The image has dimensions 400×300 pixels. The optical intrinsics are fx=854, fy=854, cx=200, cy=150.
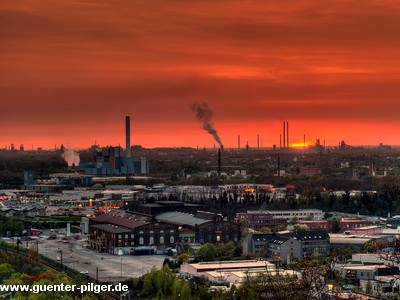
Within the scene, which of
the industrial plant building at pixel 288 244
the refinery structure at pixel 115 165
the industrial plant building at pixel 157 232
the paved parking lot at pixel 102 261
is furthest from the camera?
the refinery structure at pixel 115 165

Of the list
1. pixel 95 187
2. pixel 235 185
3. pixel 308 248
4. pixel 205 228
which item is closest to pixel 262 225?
pixel 205 228

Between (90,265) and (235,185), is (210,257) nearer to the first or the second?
(90,265)

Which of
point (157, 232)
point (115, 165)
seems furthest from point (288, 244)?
point (115, 165)

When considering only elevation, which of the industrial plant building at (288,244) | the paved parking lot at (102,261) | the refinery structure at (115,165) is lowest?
the paved parking lot at (102,261)

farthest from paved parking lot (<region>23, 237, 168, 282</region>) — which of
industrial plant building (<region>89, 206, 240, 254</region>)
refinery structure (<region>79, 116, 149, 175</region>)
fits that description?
refinery structure (<region>79, 116, 149, 175</region>)

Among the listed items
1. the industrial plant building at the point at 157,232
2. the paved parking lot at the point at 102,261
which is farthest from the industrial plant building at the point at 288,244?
the industrial plant building at the point at 157,232

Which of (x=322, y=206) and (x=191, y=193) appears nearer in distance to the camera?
(x=322, y=206)

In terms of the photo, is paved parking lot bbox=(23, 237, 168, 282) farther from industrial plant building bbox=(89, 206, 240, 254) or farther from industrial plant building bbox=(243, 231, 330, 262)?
industrial plant building bbox=(243, 231, 330, 262)

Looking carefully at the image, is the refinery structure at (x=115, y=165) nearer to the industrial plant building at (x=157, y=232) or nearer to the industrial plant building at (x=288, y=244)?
the industrial plant building at (x=157, y=232)

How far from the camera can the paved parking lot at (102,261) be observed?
21.8m

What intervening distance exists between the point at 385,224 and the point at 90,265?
41.8 feet

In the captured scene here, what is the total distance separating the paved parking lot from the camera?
71.6 feet

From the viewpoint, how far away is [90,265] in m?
23.5

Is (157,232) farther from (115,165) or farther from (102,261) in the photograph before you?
(115,165)
